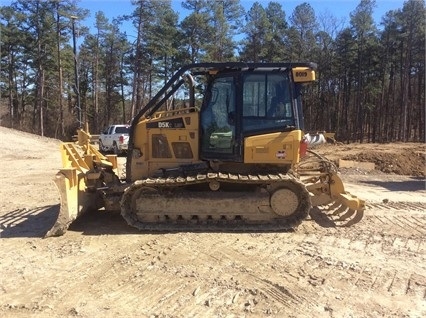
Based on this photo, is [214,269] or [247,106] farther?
[247,106]

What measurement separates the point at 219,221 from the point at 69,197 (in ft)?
7.75

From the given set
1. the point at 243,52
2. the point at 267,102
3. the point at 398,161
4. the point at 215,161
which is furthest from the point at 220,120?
the point at 243,52

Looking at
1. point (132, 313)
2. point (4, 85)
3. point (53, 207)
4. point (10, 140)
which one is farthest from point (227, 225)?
point (4, 85)

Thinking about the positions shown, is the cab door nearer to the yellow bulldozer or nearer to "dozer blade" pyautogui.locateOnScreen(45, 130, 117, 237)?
the yellow bulldozer

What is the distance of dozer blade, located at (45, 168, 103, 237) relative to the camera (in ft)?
22.5

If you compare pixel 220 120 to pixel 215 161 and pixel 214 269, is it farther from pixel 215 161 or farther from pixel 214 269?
pixel 214 269

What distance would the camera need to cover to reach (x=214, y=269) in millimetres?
5516

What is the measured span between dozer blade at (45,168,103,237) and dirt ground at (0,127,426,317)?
0.61ft

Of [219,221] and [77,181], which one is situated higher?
[77,181]

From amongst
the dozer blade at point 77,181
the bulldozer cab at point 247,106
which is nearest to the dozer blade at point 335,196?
the bulldozer cab at point 247,106

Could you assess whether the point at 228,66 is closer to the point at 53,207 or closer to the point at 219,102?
the point at 219,102

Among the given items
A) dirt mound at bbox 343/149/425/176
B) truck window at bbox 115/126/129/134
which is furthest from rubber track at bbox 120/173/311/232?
truck window at bbox 115/126/129/134

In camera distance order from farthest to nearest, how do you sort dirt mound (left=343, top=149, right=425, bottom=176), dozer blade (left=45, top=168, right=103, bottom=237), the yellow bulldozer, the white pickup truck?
the white pickup truck
dirt mound (left=343, top=149, right=425, bottom=176)
the yellow bulldozer
dozer blade (left=45, top=168, right=103, bottom=237)

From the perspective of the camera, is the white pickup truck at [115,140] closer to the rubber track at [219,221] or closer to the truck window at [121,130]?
the truck window at [121,130]
